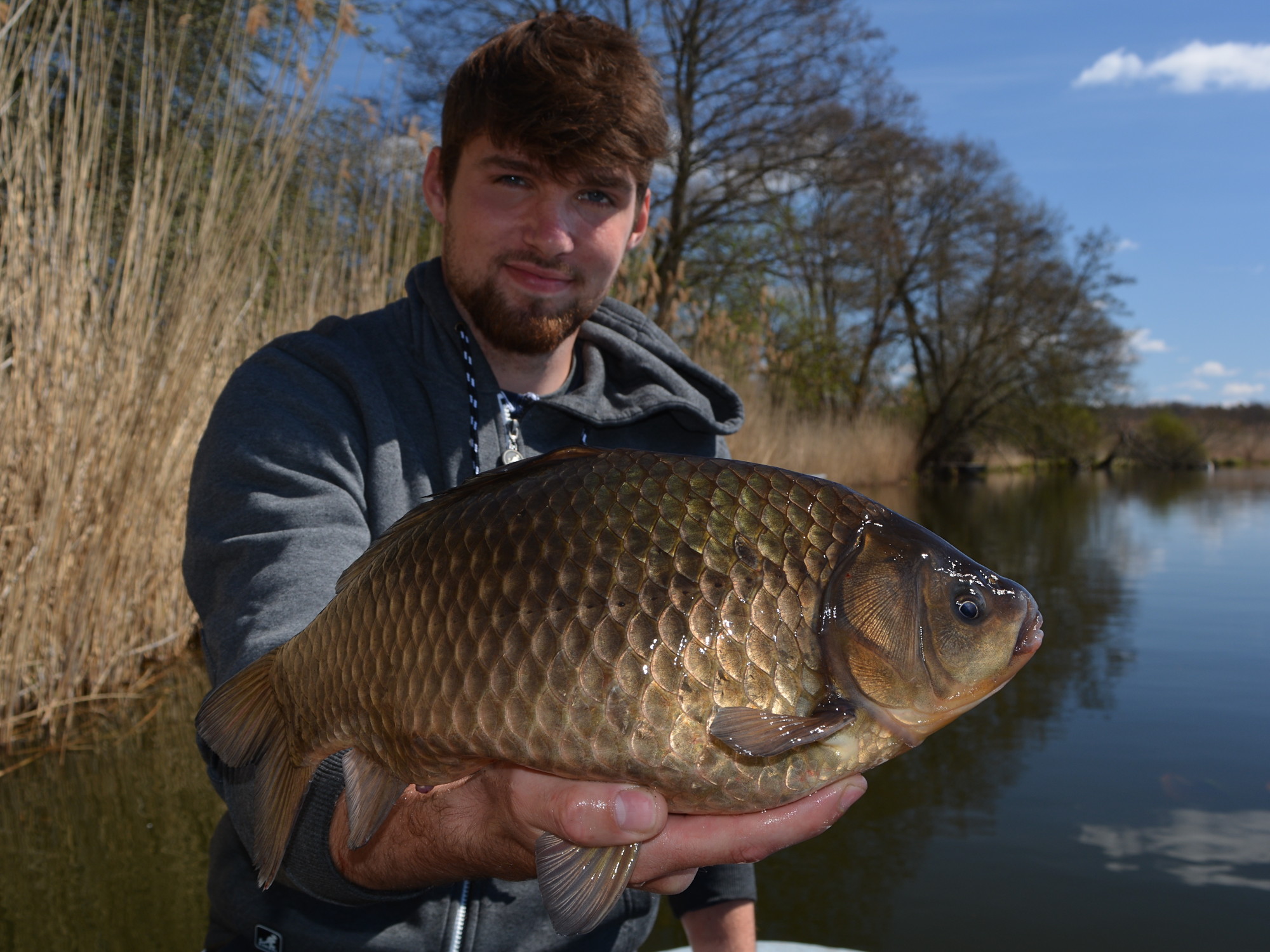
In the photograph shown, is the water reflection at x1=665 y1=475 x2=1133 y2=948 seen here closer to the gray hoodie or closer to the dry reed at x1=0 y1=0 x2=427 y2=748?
the gray hoodie

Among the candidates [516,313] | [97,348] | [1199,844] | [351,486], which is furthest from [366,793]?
[1199,844]

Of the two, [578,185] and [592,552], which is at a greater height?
[578,185]

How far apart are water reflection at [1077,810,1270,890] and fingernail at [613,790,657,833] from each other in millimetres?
3004

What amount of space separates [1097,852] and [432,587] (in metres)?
3.27

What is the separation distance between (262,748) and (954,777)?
12.1ft

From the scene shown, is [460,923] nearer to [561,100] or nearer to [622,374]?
[622,374]

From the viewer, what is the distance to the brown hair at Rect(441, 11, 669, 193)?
1840 millimetres

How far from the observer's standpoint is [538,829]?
1.05 metres

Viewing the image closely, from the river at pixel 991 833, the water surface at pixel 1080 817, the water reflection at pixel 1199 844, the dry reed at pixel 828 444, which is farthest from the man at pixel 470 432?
the dry reed at pixel 828 444

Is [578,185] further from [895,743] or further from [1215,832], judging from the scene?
[1215,832]

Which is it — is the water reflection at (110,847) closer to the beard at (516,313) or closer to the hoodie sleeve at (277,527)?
the hoodie sleeve at (277,527)

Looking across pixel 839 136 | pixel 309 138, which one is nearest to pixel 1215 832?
pixel 309 138

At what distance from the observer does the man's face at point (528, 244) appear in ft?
6.19

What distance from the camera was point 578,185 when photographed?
1.90 m
